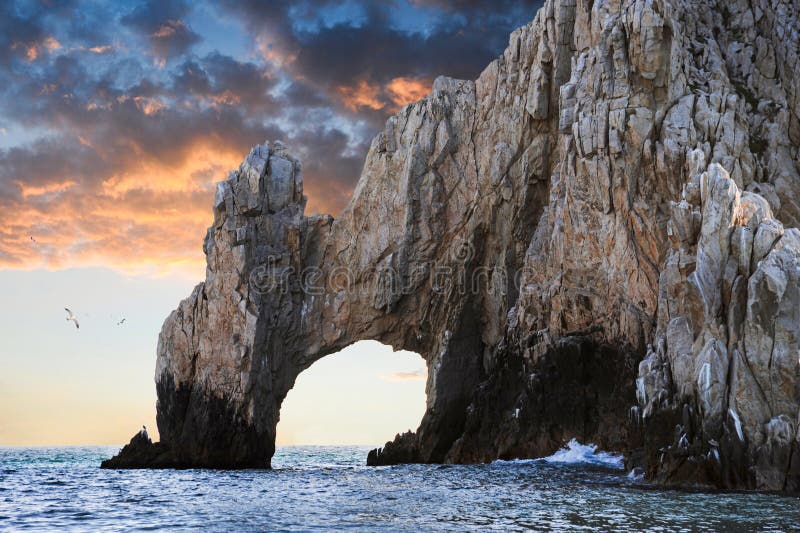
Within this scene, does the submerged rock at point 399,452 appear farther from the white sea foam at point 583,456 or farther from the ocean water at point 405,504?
the ocean water at point 405,504

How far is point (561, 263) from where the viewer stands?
4738 centimetres

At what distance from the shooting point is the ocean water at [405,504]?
69.9ft

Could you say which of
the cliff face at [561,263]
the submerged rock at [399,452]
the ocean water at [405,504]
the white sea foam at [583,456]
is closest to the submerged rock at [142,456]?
the cliff face at [561,263]

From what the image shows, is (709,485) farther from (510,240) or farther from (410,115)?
(410,115)

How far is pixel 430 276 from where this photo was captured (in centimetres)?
5628

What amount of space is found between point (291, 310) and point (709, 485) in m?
33.9

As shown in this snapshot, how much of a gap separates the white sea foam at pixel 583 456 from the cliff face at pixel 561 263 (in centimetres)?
67

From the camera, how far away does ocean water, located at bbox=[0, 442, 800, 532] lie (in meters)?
21.3

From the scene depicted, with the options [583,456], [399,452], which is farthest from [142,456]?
[583,456]

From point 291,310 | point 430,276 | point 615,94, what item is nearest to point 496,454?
point 430,276

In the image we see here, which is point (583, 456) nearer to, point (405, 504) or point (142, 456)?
point (405, 504)

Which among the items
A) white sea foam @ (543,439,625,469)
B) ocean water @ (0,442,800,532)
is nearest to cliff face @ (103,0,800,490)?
white sea foam @ (543,439,625,469)

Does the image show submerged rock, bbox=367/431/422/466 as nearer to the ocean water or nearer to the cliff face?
the cliff face

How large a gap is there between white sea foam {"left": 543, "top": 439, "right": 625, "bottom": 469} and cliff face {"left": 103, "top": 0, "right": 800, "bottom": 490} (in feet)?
2.20
